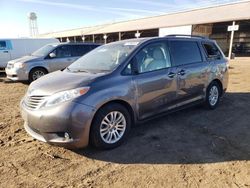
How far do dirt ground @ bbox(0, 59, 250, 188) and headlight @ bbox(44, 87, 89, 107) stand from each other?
0.84m

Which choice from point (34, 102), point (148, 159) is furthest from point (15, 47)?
point (148, 159)

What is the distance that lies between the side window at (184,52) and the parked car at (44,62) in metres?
6.37

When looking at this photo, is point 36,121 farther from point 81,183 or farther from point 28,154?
→ point 81,183

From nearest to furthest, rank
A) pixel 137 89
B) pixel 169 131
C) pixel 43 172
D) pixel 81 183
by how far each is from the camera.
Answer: pixel 81 183 → pixel 43 172 → pixel 137 89 → pixel 169 131

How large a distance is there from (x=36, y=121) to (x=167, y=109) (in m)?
2.44

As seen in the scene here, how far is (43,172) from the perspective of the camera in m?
3.39

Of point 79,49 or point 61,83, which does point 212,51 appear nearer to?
point 61,83

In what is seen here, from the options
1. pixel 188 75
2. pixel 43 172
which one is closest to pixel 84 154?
pixel 43 172

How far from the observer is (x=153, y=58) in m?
4.71

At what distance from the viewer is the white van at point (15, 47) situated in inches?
578

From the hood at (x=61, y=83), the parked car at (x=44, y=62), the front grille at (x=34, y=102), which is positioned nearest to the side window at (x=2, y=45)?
the parked car at (x=44, y=62)

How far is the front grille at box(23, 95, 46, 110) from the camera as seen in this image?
377cm

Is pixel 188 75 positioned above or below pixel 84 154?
above

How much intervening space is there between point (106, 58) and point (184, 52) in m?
1.75
